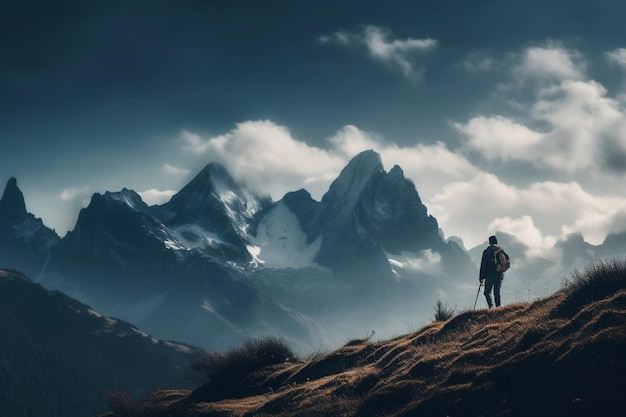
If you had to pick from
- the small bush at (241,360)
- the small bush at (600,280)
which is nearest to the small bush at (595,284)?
the small bush at (600,280)

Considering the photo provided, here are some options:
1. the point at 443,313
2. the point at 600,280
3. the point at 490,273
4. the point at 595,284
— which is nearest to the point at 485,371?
the point at 595,284

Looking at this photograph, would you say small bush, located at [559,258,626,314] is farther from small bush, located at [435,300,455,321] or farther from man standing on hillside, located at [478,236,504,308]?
small bush, located at [435,300,455,321]

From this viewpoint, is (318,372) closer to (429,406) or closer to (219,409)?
(219,409)

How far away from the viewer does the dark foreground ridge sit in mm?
20531

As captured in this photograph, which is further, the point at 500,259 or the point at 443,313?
the point at 443,313

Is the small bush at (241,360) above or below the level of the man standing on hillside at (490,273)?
below

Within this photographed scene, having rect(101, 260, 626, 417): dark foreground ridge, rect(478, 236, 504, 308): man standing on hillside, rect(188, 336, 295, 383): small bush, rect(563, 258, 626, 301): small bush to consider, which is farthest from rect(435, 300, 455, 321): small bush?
rect(563, 258, 626, 301): small bush

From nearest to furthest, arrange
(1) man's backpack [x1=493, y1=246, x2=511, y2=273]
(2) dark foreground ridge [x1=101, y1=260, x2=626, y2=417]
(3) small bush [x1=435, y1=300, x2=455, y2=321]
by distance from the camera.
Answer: (2) dark foreground ridge [x1=101, y1=260, x2=626, y2=417] < (1) man's backpack [x1=493, y1=246, x2=511, y2=273] < (3) small bush [x1=435, y1=300, x2=455, y2=321]

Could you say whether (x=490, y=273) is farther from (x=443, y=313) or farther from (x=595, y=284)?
(x=595, y=284)

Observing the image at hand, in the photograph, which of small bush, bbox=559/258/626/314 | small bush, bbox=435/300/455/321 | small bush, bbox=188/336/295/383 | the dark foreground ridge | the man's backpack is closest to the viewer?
the dark foreground ridge

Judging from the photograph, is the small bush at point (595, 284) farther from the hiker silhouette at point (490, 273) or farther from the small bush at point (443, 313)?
the small bush at point (443, 313)

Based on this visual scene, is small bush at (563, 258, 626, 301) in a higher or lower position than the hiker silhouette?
lower

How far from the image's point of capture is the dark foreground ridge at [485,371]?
20531mm

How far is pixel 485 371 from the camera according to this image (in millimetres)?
23062
